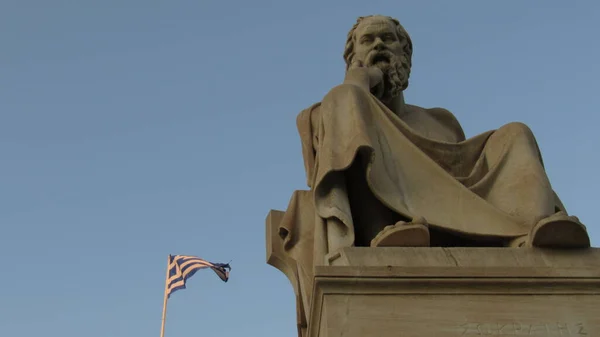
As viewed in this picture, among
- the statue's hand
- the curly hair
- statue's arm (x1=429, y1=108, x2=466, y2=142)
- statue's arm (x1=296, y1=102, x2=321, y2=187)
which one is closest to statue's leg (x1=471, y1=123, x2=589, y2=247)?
the statue's hand

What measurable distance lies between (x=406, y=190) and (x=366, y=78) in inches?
49.6

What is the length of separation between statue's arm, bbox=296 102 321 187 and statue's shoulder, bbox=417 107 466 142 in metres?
1.13

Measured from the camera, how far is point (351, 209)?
664 cm

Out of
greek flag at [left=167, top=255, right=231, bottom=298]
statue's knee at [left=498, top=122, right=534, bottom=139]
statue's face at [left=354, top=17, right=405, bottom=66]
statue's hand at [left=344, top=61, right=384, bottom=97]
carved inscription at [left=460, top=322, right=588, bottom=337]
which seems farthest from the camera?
greek flag at [left=167, top=255, right=231, bottom=298]

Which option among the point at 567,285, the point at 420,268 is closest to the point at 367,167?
the point at 420,268

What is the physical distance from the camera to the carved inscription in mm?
5227

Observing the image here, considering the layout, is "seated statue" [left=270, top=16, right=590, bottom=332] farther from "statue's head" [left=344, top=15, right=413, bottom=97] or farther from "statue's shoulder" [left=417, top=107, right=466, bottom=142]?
"statue's shoulder" [left=417, top=107, right=466, bottom=142]

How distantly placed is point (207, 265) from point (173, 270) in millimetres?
774

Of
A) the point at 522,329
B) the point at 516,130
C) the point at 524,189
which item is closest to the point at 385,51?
the point at 516,130

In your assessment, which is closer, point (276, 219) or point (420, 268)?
point (420, 268)

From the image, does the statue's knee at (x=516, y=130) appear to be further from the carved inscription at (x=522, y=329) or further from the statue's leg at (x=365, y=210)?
the carved inscription at (x=522, y=329)

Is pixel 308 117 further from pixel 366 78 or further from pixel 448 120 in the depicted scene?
pixel 448 120

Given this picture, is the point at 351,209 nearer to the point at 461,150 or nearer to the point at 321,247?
the point at 321,247

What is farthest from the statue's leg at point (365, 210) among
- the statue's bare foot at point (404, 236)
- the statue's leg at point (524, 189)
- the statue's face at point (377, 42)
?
the statue's face at point (377, 42)
